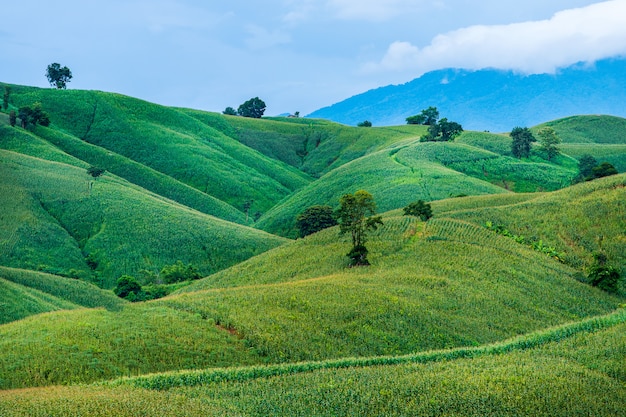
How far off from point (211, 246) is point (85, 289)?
34.8m

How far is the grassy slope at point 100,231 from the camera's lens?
89.4m

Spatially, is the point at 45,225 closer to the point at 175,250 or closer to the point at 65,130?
the point at 175,250

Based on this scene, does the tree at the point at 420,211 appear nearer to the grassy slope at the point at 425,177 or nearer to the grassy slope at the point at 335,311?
the grassy slope at the point at 335,311

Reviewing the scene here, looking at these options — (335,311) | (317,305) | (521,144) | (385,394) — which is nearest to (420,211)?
(317,305)

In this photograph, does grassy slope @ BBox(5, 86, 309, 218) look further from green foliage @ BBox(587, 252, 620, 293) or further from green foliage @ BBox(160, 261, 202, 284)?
green foliage @ BBox(587, 252, 620, 293)

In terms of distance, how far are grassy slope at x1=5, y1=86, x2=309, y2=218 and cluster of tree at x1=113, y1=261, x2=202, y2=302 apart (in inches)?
2467

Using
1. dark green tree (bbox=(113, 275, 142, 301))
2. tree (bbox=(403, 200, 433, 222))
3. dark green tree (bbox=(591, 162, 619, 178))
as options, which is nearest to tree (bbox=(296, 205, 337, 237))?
tree (bbox=(403, 200, 433, 222))

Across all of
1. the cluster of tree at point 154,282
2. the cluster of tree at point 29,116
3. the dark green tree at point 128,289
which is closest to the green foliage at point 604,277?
the cluster of tree at point 154,282

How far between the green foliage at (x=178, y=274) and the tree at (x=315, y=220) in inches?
826

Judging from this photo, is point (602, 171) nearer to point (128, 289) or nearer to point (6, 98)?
point (128, 289)

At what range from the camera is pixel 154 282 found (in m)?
87.7

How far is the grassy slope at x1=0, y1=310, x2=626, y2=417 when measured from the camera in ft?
94.8

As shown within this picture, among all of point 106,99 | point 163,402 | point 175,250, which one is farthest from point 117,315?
point 106,99

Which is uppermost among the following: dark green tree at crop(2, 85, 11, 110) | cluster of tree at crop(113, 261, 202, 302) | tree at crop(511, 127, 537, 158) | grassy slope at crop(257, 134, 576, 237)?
dark green tree at crop(2, 85, 11, 110)
